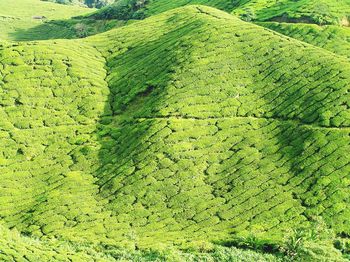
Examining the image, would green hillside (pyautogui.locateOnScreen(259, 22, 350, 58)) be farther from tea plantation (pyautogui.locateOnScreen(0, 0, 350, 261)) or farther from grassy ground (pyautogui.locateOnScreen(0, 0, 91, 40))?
grassy ground (pyautogui.locateOnScreen(0, 0, 91, 40))

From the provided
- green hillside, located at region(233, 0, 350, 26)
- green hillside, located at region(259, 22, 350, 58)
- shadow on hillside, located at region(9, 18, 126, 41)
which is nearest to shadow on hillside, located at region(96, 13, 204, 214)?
green hillside, located at region(259, 22, 350, 58)

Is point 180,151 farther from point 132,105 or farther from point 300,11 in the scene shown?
point 300,11

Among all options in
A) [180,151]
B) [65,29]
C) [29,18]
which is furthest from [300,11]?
[29,18]

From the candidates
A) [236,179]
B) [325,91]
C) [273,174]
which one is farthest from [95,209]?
[325,91]

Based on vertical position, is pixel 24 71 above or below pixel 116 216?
above

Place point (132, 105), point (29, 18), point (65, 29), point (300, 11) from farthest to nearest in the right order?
point (29, 18), point (65, 29), point (300, 11), point (132, 105)

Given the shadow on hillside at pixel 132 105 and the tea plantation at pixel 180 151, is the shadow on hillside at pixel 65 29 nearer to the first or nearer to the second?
the shadow on hillside at pixel 132 105

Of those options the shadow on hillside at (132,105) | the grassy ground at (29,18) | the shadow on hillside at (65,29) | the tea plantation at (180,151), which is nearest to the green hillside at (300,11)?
the tea plantation at (180,151)

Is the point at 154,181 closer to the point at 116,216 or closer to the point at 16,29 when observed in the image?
the point at 116,216
